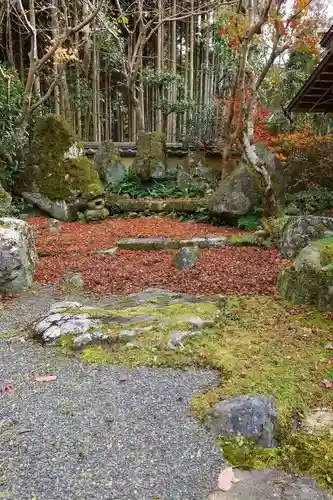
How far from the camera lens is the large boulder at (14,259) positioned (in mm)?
4904

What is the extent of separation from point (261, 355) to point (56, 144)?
26.1ft

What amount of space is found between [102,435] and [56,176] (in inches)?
320

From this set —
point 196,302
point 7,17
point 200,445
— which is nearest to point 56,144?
point 7,17

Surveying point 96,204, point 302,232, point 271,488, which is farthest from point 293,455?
point 96,204

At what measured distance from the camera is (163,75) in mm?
12555

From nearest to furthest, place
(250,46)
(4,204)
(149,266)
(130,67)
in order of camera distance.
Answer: (149,266) < (4,204) < (250,46) < (130,67)

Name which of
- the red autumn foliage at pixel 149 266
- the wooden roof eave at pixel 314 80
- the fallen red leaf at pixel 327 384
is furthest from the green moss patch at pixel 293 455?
the wooden roof eave at pixel 314 80

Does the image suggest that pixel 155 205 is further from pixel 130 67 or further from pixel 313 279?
pixel 313 279

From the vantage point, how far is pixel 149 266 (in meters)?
6.08

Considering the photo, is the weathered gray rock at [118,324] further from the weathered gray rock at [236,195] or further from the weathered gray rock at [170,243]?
the weathered gray rock at [236,195]

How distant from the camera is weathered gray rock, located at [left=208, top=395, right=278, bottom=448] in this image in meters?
2.37

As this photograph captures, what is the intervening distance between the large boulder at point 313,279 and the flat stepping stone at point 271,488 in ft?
7.09

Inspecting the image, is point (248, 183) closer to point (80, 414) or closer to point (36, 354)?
point (36, 354)

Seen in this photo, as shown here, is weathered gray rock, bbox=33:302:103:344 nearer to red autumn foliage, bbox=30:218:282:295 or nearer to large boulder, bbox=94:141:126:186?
red autumn foliage, bbox=30:218:282:295
